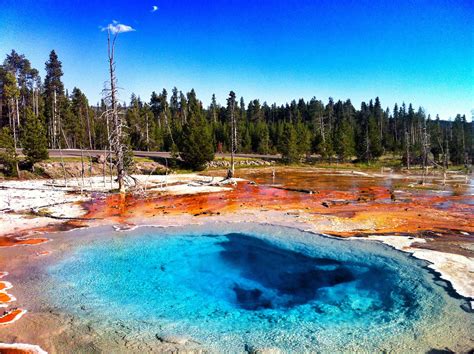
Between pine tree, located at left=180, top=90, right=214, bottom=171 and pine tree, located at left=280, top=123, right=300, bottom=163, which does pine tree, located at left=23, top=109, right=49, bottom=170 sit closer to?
pine tree, located at left=180, top=90, right=214, bottom=171

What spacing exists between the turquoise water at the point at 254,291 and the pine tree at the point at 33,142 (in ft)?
73.1

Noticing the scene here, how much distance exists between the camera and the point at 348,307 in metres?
8.80

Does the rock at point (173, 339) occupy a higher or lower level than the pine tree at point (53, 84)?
lower

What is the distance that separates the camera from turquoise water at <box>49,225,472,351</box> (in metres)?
7.36

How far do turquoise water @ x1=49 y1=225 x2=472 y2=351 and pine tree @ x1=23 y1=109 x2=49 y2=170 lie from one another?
22286mm

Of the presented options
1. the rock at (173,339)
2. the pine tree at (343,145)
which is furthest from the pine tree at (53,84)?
the rock at (173,339)

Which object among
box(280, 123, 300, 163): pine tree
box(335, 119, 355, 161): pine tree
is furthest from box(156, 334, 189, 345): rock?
box(335, 119, 355, 161): pine tree

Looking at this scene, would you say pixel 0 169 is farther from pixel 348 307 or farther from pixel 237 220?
pixel 348 307

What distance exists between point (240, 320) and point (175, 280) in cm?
354

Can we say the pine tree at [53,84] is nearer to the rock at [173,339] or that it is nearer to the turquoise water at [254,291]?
the turquoise water at [254,291]

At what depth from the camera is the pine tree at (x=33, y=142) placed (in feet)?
104

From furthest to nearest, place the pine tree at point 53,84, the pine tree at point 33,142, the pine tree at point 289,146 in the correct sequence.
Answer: the pine tree at point 289,146, the pine tree at point 53,84, the pine tree at point 33,142

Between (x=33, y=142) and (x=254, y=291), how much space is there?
97.4 feet

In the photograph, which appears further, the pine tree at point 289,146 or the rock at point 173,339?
the pine tree at point 289,146
